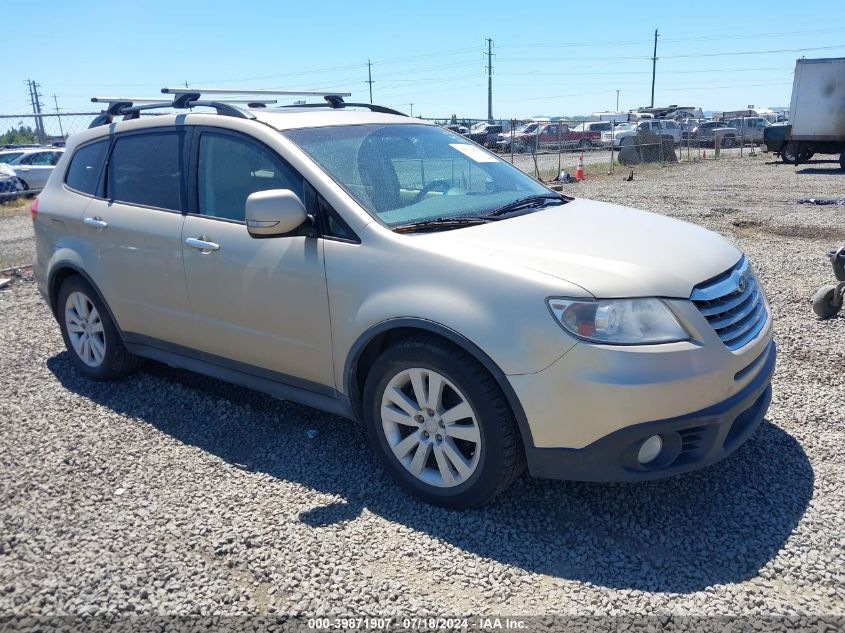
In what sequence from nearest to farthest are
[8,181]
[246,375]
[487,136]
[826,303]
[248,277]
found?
1. [248,277]
2. [246,375]
3. [826,303]
4. [8,181]
5. [487,136]

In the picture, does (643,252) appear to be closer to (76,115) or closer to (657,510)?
(657,510)

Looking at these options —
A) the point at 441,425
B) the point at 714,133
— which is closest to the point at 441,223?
the point at 441,425

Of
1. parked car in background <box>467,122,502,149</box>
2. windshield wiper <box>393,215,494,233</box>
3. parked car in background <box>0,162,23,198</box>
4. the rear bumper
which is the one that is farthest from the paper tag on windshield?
parked car in background <box>467,122,502,149</box>

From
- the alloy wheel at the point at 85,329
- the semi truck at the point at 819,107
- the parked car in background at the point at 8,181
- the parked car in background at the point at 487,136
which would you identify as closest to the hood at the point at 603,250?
the alloy wheel at the point at 85,329

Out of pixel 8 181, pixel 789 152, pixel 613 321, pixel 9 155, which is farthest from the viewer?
pixel 789 152

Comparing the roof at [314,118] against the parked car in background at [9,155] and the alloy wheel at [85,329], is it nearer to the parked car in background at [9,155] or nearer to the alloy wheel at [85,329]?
the alloy wheel at [85,329]

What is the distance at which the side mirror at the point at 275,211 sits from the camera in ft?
11.1

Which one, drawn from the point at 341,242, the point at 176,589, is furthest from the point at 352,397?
the point at 176,589

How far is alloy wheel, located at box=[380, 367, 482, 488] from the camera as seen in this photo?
10.4 feet

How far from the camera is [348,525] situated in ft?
10.7

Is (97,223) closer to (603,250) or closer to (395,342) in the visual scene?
(395,342)

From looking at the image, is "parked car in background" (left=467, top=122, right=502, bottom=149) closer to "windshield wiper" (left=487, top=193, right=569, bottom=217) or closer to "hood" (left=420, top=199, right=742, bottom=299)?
"windshield wiper" (left=487, top=193, right=569, bottom=217)

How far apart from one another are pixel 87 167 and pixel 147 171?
785 mm

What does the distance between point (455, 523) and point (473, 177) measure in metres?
2.04
